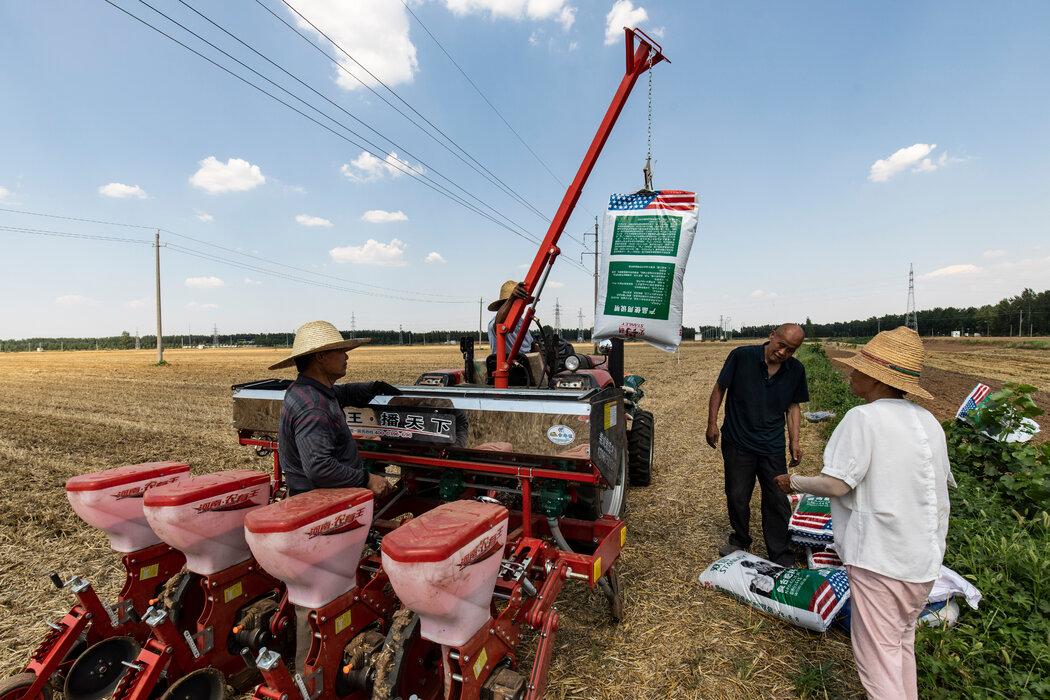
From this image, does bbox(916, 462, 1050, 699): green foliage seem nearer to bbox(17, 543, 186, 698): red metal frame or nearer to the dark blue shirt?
the dark blue shirt

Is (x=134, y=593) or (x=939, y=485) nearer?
(x=939, y=485)

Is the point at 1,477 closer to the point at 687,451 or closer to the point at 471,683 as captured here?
the point at 471,683

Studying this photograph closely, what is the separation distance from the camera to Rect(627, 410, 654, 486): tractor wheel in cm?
589

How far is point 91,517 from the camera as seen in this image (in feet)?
8.86

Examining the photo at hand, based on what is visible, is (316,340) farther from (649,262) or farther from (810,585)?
(810,585)

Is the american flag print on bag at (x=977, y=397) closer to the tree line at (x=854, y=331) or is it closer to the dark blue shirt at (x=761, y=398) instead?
the dark blue shirt at (x=761, y=398)

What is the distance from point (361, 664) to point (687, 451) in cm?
637

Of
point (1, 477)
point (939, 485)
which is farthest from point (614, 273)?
point (1, 477)

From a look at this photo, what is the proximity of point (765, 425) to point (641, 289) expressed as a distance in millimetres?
1450

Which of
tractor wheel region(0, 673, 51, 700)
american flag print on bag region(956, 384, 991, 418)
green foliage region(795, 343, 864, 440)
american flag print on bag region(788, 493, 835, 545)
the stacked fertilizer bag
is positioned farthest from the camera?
green foliage region(795, 343, 864, 440)

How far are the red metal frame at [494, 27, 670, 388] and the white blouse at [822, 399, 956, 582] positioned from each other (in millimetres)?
2676

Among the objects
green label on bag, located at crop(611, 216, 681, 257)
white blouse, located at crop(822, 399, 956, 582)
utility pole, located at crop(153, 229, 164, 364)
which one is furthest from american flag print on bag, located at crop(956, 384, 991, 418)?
utility pole, located at crop(153, 229, 164, 364)

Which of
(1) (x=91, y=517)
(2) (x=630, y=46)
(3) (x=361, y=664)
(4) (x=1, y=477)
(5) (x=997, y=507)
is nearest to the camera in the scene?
(3) (x=361, y=664)

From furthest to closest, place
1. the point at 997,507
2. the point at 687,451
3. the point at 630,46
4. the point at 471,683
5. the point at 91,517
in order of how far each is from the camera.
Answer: the point at 687,451 → the point at 630,46 → the point at 997,507 → the point at 91,517 → the point at 471,683
